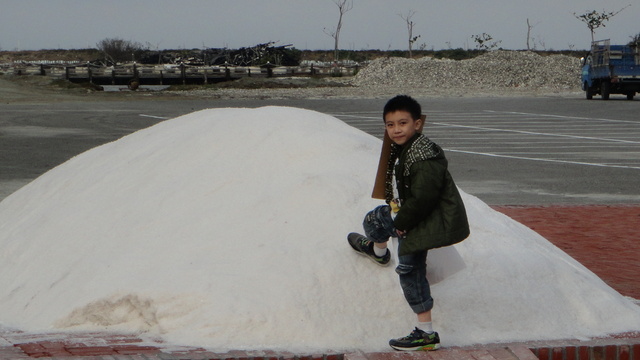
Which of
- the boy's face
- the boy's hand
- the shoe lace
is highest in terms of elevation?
the boy's face

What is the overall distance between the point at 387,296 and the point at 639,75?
3493cm

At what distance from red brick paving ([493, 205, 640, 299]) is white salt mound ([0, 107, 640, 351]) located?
0.80 meters

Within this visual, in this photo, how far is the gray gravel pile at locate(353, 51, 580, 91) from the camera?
5562 centimetres

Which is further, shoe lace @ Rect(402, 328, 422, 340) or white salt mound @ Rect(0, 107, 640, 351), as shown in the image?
white salt mound @ Rect(0, 107, 640, 351)

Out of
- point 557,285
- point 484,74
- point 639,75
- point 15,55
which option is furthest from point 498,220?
point 15,55

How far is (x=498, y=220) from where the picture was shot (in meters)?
5.95

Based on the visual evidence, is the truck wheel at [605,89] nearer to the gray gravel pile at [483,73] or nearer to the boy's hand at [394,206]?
the gray gravel pile at [483,73]

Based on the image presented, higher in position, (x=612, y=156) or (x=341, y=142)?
(x=341, y=142)

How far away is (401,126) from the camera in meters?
4.41

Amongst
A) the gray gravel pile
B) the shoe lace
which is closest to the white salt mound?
the shoe lace

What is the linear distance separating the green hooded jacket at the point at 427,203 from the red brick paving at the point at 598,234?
2.16 m

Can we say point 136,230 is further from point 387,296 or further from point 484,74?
point 484,74

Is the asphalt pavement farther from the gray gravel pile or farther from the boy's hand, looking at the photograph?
the gray gravel pile

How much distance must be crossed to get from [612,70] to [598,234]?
99.7 feet
